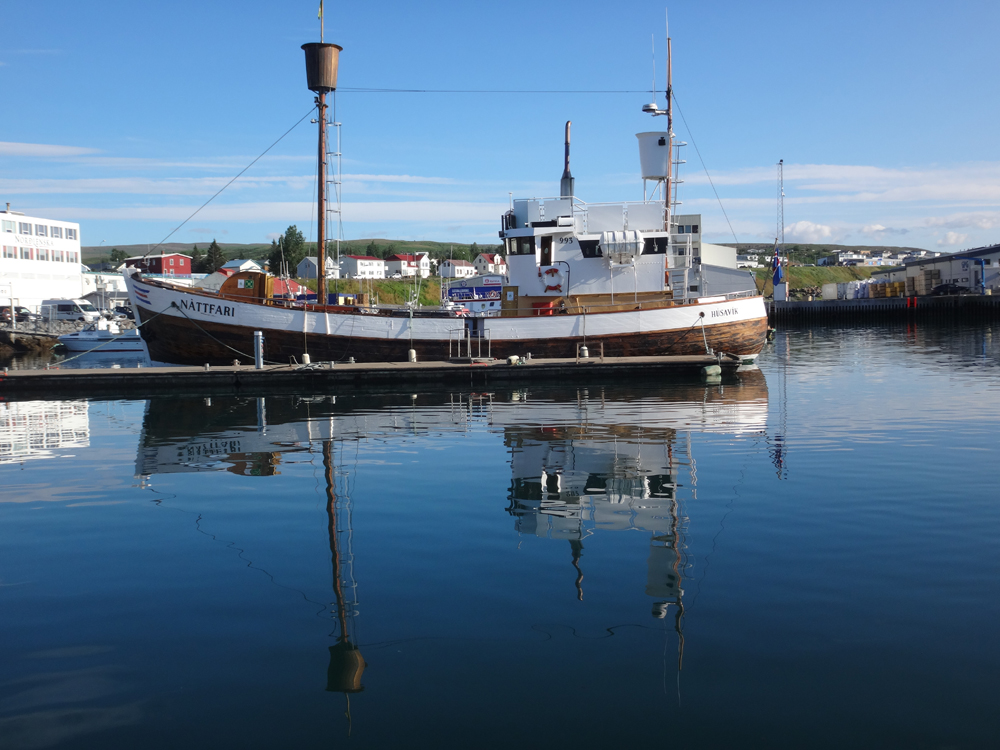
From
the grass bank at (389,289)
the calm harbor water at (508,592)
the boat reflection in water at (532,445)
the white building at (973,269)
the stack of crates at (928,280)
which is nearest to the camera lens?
the calm harbor water at (508,592)

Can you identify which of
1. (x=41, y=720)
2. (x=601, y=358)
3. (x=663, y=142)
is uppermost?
(x=663, y=142)

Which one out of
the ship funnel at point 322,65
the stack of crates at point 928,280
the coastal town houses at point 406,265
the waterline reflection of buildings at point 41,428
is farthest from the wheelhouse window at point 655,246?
the coastal town houses at point 406,265

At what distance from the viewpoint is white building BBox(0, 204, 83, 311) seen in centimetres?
6762

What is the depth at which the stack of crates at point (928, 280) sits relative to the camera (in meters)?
87.6

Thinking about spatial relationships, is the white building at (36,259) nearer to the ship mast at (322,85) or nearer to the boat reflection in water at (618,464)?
the ship mast at (322,85)

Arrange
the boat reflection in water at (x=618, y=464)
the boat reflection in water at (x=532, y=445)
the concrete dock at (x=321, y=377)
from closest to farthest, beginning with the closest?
the boat reflection in water at (x=532, y=445) < the boat reflection in water at (x=618, y=464) < the concrete dock at (x=321, y=377)

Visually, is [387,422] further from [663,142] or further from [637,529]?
[663,142]

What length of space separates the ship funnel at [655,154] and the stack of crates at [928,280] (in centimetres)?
6902

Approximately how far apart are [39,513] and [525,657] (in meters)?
8.41

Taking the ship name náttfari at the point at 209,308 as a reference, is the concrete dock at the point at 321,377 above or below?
below

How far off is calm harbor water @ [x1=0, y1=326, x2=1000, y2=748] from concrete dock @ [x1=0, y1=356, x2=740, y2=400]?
33.9 ft

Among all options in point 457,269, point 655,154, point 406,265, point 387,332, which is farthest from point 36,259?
point 457,269

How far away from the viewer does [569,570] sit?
827 centimetres

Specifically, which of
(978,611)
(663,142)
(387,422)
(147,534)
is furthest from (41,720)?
(663,142)
